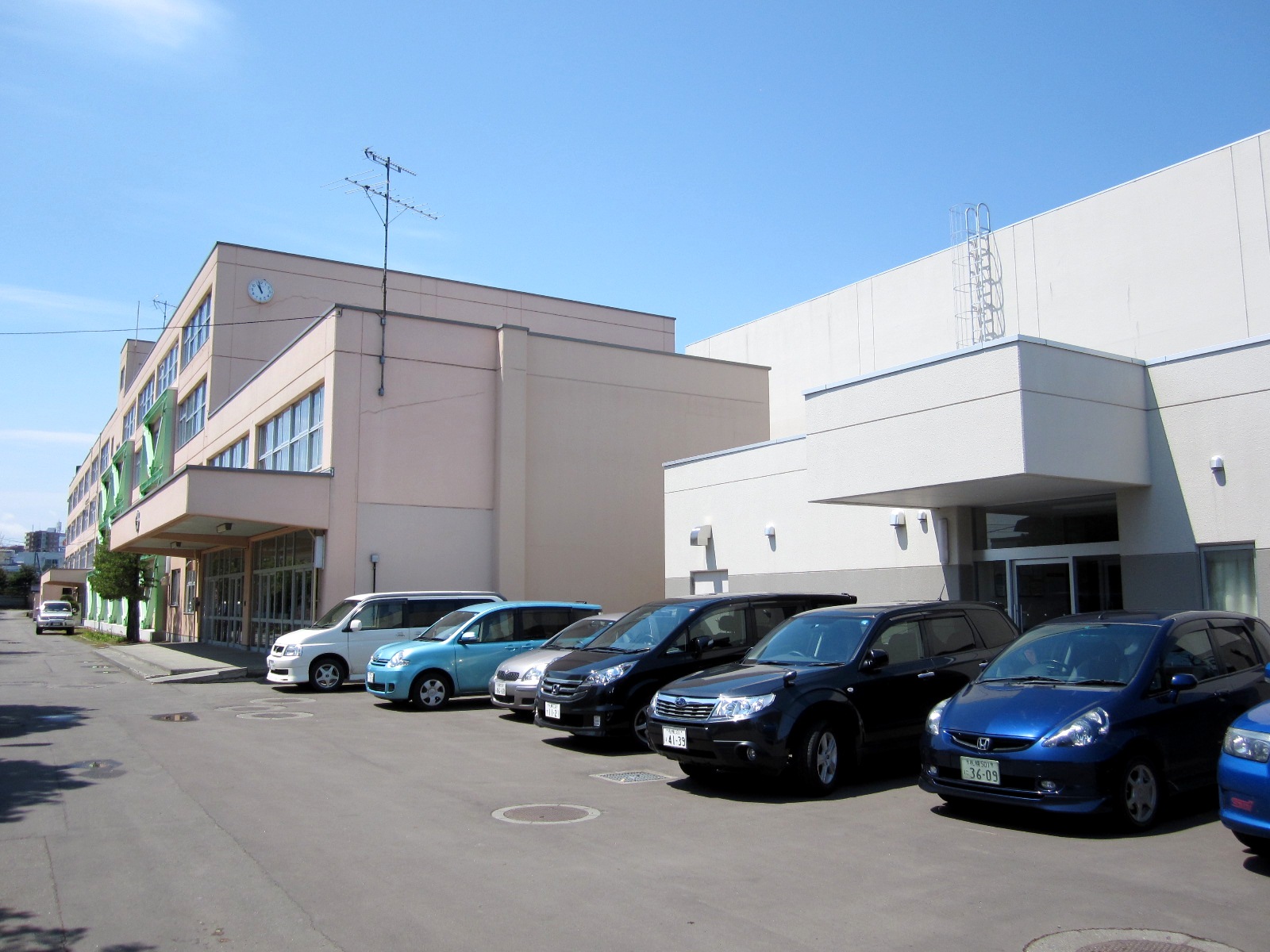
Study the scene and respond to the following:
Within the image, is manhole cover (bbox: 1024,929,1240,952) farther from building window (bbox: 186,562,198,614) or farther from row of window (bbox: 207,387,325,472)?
building window (bbox: 186,562,198,614)

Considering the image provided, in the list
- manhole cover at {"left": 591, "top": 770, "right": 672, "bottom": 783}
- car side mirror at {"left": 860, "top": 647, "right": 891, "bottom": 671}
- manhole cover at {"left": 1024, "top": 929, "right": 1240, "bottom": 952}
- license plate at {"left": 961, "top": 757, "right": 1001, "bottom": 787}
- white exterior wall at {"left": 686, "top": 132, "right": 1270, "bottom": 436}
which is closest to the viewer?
manhole cover at {"left": 1024, "top": 929, "right": 1240, "bottom": 952}

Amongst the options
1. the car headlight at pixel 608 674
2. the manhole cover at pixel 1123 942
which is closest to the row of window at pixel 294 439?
the car headlight at pixel 608 674

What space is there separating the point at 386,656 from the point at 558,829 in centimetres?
926

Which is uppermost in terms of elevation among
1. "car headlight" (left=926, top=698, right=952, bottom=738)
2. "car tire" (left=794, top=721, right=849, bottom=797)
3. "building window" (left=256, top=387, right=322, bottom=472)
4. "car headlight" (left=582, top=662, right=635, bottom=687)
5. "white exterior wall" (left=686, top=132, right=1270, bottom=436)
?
"white exterior wall" (left=686, top=132, right=1270, bottom=436)

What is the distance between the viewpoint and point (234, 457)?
111ft

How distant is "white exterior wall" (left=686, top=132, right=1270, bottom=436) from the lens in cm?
1919

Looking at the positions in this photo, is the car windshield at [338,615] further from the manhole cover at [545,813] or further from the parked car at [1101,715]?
the parked car at [1101,715]

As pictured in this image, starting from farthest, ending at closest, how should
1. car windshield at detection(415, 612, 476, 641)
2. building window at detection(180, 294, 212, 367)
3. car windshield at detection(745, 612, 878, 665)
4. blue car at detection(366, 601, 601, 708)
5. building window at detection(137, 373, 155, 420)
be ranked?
building window at detection(137, 373, 155, 420) < building window at detection(180, 294, 212, 367) < car windshield at detection(415, 612, 476, 641) < blue car at detection(366, 601, 601, 708) < car windshield at detection(745, 612, 878, 665)

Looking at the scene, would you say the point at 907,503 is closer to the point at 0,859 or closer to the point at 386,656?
the point at 386,656

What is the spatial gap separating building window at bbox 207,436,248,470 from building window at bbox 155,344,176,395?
10901mm

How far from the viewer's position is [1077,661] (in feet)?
27.0

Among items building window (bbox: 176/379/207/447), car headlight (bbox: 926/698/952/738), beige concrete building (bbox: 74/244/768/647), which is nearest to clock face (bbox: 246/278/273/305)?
beige concrete building (bbox: 74/244/768/647)

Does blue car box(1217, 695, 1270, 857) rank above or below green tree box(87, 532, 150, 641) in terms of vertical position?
below

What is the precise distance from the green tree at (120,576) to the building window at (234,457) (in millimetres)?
6798
